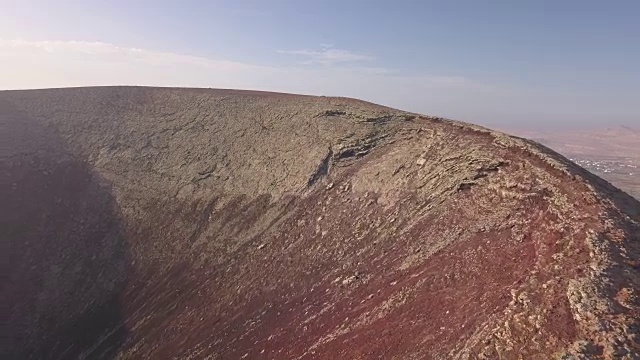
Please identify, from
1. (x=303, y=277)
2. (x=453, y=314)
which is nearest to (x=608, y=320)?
(x=453, y=314)

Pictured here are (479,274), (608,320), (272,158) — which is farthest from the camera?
(272,158)

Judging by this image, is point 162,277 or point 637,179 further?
point 637,179

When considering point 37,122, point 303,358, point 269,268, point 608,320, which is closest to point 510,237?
point 608,320

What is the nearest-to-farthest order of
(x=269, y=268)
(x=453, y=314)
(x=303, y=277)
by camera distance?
(x=453, y=314) < (x=303, y=277) < (x=269, y=268)

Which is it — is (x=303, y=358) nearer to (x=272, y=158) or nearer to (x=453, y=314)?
(x=453, y=314)

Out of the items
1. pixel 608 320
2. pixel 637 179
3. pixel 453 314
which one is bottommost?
pixel 637 179

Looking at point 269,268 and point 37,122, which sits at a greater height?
point 37,122
